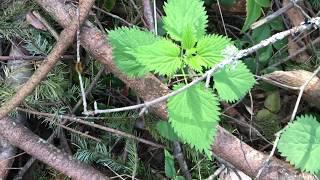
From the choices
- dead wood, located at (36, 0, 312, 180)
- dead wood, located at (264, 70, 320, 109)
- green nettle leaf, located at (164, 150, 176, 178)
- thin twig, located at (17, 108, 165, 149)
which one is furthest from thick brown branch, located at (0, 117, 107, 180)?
dead wood, located at (264, 70, 320, 109)

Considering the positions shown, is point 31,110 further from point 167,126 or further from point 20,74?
point 167,126

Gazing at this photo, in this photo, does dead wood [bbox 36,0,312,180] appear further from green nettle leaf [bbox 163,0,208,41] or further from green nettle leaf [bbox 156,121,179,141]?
green nettle leaf [bbox 163,0,208,41]

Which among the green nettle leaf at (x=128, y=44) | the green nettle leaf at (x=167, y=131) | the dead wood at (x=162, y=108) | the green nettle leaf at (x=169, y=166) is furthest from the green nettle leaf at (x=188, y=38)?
the green nettle leaf at (x=169, y=166)

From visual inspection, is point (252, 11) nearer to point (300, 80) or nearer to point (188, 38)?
point (300, 80)

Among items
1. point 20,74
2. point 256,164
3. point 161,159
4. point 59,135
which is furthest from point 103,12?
point 256,164

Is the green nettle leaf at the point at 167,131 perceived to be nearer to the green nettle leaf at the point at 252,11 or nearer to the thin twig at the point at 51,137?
the thin twig at the point at 51,137

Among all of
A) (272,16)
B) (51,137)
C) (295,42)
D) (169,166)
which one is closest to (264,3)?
(272,16)

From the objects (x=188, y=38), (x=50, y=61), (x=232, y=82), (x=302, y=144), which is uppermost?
(x=50, y=61)
